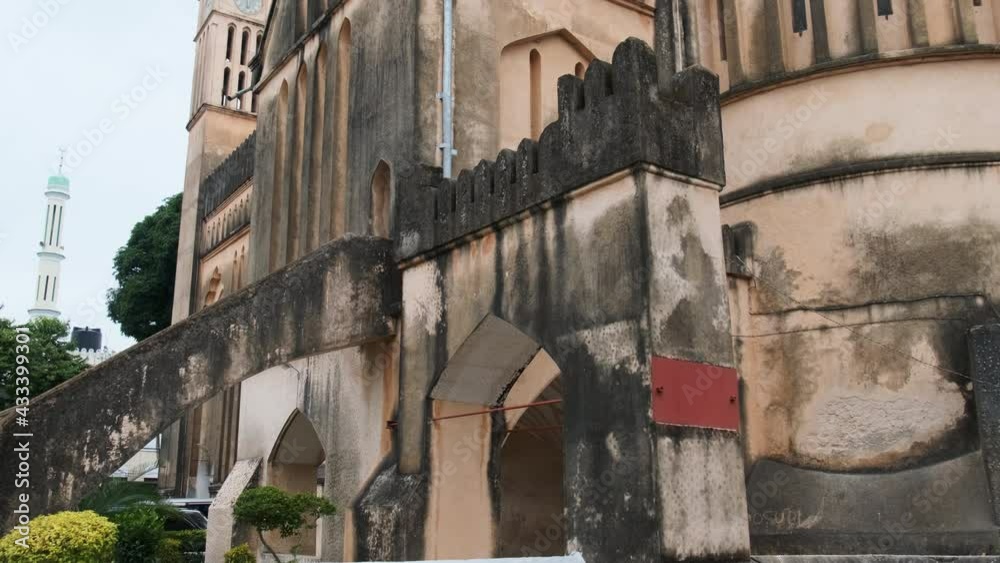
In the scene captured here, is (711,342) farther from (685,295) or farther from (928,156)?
(928,156)

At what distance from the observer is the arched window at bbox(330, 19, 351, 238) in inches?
477

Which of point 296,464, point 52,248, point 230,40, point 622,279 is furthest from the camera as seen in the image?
point 52,248

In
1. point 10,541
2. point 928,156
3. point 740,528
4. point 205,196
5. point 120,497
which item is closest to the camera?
point 740,528

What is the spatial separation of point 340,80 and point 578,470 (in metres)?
7.59

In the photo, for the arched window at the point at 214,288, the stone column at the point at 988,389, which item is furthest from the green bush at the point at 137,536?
the arched window at the point at 214,288

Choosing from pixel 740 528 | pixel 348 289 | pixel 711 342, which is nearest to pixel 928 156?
pixel 711 342

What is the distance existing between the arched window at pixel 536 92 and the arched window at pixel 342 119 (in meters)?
2.40

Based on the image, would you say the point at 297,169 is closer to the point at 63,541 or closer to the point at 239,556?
the point at 239,556

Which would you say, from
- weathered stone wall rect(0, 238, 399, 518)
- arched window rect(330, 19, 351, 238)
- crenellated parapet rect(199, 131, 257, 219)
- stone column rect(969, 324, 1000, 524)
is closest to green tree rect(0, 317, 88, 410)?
crenellated parapet rect(199, 131, 257, 219)

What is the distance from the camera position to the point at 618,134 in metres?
6.78

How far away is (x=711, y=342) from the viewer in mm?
6680

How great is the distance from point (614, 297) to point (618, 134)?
119 cm

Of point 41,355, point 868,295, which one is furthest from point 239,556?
point 41,355

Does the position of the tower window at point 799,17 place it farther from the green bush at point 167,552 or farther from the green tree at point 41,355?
the green tree at point 41,355
